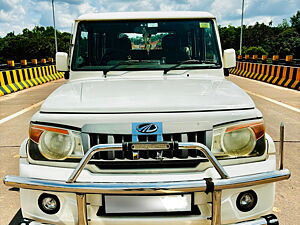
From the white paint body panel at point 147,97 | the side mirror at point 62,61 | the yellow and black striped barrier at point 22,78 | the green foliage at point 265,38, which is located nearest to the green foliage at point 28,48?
the green foliage at point 265,38

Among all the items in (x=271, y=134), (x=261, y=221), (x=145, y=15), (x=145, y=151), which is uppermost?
(x=145, y=15)

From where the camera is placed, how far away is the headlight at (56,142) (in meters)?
2.28

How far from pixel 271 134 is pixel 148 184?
4.87m

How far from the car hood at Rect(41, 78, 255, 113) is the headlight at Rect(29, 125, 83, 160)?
5.6 inches

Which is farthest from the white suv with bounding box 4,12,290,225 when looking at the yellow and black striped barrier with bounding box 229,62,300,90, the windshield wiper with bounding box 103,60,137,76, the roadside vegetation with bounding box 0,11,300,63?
the roadside vegetation with bounding box 0,11,300,63

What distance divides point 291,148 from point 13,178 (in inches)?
177

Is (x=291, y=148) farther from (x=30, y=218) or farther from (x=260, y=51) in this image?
(x=260, y=51)

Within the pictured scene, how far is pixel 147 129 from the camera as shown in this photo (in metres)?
2.22

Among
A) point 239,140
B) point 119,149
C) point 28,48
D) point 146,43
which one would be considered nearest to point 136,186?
point 119,149

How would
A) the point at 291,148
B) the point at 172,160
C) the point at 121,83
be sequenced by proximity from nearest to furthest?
the point at 172,160
the point at 121,83
the point at 291,148

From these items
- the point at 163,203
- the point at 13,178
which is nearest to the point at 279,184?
the point at 163,203

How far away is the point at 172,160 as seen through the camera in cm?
223

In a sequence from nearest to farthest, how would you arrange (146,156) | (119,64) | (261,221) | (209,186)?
(209,186) < (261,221) < (146,156) < (119,64)

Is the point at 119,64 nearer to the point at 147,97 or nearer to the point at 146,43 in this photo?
the point at 146,43
